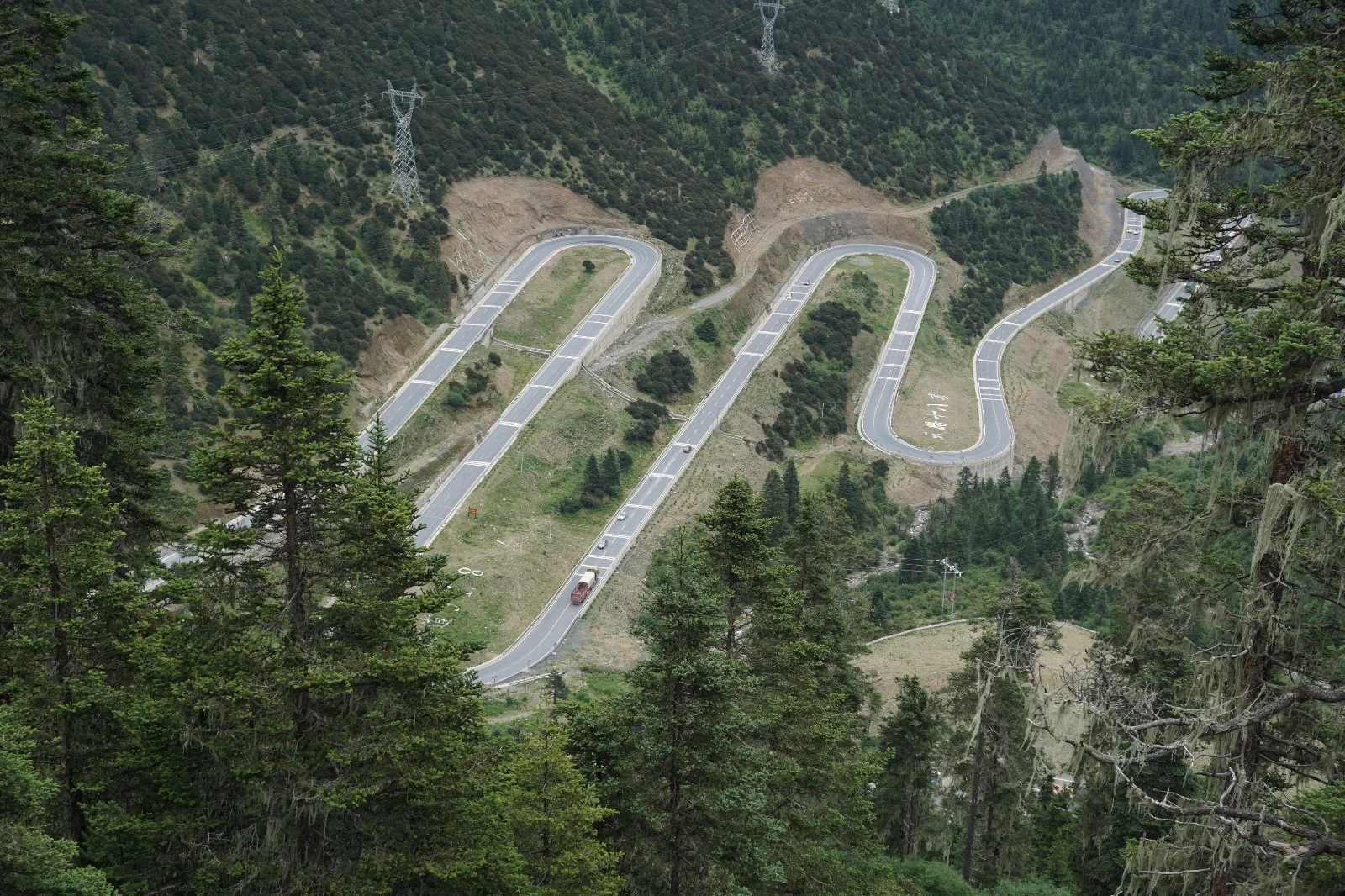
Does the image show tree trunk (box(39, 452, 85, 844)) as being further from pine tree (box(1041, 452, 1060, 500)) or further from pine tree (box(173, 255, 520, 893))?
pine tree (box(1041, 452, 1060, 500))

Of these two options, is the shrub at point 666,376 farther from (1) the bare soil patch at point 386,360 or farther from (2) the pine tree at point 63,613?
(2) the pine tree at point 63,613

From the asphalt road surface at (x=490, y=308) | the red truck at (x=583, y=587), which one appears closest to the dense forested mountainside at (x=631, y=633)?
the red truck at (x=583, y=587)

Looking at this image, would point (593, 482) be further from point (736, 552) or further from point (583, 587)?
point (736, 552)

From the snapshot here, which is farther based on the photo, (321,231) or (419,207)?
(419,207)

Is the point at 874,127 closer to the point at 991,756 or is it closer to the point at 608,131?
the point at 608,131

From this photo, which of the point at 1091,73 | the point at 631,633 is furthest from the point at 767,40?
the point at 631,633

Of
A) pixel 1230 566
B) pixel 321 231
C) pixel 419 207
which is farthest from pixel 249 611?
pixel 419 207
